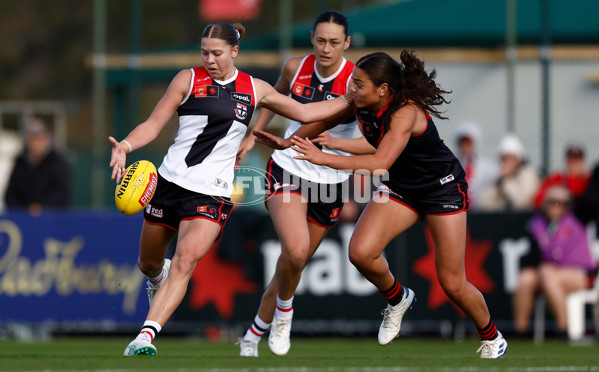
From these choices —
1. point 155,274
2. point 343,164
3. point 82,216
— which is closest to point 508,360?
point 343,164

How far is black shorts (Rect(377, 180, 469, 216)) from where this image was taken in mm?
7980

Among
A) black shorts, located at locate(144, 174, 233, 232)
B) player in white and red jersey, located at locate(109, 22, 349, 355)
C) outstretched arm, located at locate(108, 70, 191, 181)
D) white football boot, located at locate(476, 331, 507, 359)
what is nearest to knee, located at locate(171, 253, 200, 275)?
player in white and red jersey, located at locate(109, 22, 349, 355)

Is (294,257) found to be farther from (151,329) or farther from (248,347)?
(151,329)

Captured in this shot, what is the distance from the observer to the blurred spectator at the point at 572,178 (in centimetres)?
1291

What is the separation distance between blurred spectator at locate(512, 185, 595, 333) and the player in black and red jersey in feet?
13.9

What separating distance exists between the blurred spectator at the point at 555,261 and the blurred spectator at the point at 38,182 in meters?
5.83

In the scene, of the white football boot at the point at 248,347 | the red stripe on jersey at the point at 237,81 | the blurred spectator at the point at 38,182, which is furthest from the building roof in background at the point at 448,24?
the red stripe on jersey at the point at 237,81

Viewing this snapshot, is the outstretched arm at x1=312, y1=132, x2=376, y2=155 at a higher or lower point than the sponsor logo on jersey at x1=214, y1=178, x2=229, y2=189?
higher

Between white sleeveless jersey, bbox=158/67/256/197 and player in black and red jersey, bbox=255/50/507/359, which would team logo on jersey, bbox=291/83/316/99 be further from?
white sleeveless jersey, bbox=158/67/256/197

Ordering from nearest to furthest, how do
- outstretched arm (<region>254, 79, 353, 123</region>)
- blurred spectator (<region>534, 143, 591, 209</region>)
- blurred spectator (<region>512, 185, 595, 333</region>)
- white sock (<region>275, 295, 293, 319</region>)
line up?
outstretched arm (<region>254, 79, 353, 123</region>) < white sock (<region>275, 295, 293, 319</region>) < blurred spectator (<region>512, 185, 595, 333</region>) < blurred spectator (<region>534, 143, 591, 209</region>)

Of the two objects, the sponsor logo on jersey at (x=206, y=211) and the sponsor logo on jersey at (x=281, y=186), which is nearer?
the sponsor logo on jersey at (x=206, y=211)

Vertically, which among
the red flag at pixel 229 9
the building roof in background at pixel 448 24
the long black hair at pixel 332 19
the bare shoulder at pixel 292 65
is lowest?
the bare shoulder at pixel 292 65

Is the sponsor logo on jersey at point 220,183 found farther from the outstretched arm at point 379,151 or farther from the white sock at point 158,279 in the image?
the white sock at point 158,279

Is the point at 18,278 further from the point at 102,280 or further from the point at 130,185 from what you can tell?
the point at 130,185
